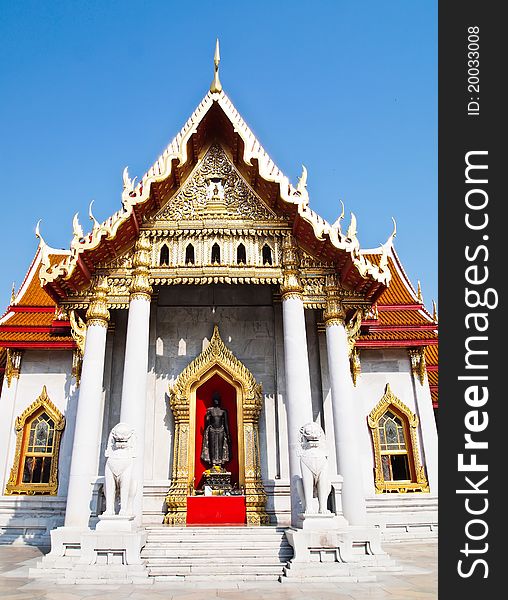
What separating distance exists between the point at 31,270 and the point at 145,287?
23.4 feet

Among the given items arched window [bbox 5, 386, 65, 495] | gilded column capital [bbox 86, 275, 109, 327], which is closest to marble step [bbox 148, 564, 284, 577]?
gilded column capital [bbox 86, 275, 109, 327]

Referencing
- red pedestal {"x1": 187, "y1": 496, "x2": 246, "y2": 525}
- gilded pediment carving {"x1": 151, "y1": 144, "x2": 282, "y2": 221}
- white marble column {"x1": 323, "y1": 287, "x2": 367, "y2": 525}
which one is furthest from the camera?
gilded pediment carving {"x1": 151, "y1": 144, "x2": 282, "y2": 221}

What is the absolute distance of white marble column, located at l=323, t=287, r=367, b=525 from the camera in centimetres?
835

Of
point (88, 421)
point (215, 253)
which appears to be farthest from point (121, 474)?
point (215, 253)

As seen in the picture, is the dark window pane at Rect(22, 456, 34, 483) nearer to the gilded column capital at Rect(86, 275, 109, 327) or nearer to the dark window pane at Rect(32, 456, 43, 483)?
the dark window pane at Rect(32, 456, 43, 483)

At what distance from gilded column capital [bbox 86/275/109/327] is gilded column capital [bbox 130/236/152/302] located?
53cm

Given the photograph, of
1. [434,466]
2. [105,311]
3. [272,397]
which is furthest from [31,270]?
[434,466]

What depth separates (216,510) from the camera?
934cm

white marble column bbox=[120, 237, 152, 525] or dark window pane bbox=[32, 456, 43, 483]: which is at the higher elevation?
white marble column bbox=[120, 237, 152, 525]

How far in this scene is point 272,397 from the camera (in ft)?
35.2

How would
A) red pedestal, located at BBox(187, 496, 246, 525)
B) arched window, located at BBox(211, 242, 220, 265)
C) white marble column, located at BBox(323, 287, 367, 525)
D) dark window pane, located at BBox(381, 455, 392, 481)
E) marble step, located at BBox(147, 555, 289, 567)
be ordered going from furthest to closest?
1. dark window pane, located at BBox(381, 455, 392, 481)
2. arched window, located at BBox(211, 242, 220, 265)
3. red pedestal, located at BBox(187, 496, 246, 525)
4. white marble column, located at BBox(323, 287, 367, 525)
5. marble step, located at BBox(147, 555, 289, 567)

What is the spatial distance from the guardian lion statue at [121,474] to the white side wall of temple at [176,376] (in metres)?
2.74

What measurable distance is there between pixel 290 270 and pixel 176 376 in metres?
3.41

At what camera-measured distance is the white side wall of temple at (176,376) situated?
10.4 metres
